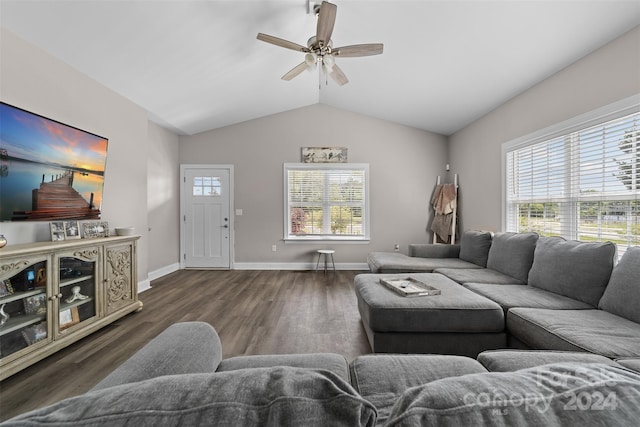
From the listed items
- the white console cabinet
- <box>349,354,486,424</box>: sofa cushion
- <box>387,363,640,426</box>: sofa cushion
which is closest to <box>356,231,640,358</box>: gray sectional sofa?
<box>349,354,486,424</box>: sofa cushion

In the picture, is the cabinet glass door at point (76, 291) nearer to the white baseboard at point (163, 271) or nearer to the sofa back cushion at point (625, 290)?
the white baseboard at point (163, 271)

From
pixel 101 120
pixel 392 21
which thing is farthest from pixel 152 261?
pixel 392 21

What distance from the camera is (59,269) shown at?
2252mm

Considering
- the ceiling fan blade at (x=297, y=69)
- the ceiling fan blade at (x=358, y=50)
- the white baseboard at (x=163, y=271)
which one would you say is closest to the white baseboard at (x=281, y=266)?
the white baseboard at (x=163, y=271)

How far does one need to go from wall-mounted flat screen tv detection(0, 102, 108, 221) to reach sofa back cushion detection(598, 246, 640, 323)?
4.50 m

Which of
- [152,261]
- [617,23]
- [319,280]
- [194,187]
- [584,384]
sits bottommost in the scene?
[319,280]

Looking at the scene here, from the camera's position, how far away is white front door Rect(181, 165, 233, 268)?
5250 millimetres

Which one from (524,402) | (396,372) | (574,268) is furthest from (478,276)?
(524,402)

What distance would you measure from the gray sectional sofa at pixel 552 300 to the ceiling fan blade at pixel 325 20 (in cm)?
231

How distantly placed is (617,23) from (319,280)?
419cm

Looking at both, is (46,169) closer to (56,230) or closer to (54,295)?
(56,230)

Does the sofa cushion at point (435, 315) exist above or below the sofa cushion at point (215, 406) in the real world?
below

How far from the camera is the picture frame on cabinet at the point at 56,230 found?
2.50m

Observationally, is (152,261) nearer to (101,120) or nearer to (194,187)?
(194,187)
